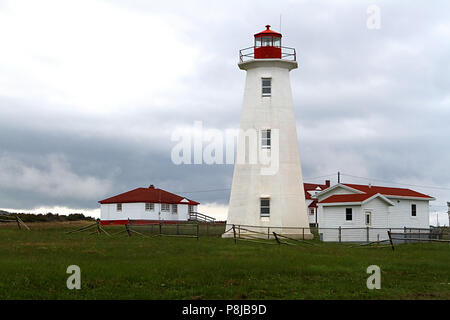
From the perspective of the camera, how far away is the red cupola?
1640 inches

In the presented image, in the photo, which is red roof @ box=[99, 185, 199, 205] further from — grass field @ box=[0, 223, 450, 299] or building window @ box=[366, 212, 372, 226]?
grass field @ box=[0, 223, 450, 299]

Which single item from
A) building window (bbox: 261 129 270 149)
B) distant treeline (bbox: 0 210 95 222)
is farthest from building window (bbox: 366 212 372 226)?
distant treeline (bbox: 0 210 95 222)

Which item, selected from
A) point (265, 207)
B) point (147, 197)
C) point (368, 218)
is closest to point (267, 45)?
point (265, 207)

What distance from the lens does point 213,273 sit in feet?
65.2

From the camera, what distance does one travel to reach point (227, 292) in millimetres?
16344

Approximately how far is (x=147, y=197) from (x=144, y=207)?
1.46 meters

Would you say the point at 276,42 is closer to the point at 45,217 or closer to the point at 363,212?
the point at 363,212

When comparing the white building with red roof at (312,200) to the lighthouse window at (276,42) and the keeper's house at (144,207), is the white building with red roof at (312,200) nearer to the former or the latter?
the keeper's house at (144,207)

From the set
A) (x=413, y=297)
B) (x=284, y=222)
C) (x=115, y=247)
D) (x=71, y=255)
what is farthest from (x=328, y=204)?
(x=413, y=297)

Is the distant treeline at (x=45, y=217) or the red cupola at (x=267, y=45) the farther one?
the distant treeline at (x=45, y=217)

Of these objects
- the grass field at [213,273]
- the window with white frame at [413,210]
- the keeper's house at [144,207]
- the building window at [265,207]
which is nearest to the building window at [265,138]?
the building window at [265,207]

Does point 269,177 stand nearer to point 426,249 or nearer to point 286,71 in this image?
point 286,71

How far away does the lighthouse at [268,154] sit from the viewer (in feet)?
134

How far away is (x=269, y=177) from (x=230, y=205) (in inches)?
134
